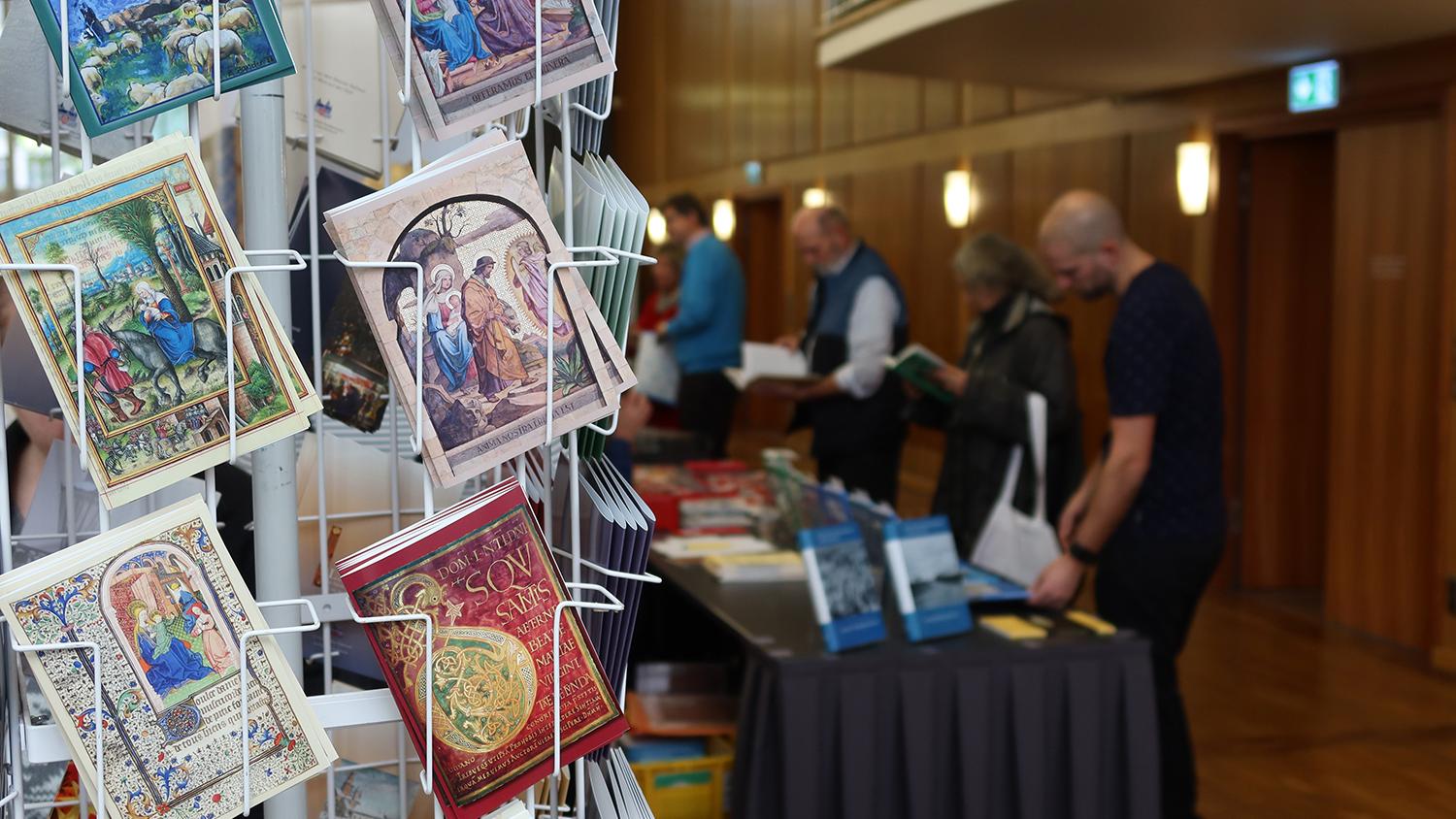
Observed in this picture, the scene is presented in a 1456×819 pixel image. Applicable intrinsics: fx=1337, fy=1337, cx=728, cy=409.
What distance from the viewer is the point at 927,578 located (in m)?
2.70

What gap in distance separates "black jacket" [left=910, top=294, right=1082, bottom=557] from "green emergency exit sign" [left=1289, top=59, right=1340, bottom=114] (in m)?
2.76

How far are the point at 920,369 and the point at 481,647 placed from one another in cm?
360

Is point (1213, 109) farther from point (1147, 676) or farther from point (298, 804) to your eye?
point (298, 804)

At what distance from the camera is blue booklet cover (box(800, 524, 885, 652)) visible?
2.59 m

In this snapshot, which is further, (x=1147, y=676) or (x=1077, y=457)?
(x=1077, y=457)

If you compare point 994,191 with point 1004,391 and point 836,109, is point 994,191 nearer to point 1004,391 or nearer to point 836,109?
point 836,109

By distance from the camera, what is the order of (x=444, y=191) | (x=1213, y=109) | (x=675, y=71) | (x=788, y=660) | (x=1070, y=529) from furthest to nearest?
(x=675, y=71) < (x=1213, y=109) < (x=1070, y=529) < (x=788, y=660) < (x=444, y=191)

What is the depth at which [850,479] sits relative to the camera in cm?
506

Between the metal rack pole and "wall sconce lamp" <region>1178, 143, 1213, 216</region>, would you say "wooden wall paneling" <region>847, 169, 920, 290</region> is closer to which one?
"wall sconce lamp" <region>1178, 143, 1213, 216</region>

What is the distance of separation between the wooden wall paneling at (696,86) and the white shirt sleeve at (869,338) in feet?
30.2

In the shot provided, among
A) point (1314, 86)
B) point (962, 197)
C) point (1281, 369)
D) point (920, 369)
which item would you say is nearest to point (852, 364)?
point (920, 369)

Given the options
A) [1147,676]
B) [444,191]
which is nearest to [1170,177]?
[1147,676]

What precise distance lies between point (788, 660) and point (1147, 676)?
747 millimetres

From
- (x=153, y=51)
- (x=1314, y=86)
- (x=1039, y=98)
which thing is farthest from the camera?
(x=1039, y=98)
